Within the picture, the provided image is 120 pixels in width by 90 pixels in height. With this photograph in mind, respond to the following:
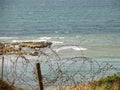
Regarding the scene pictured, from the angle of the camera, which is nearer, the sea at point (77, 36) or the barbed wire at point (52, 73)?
the barbed wire at point (52, 73)

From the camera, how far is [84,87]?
34.7 feet

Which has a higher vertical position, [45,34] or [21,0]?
[21,0]

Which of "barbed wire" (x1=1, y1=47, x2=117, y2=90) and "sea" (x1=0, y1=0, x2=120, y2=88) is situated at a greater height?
"sea" (x1=0, y1=0, x2=120, y2=88)

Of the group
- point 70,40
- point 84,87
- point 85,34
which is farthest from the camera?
point 85,34

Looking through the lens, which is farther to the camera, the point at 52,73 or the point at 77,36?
the point at 77,36

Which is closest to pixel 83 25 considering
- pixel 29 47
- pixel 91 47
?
pixel 91 47

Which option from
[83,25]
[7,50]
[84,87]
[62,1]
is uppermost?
[62,1]

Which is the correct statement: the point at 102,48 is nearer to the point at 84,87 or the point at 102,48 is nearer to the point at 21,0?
the point at 84,87

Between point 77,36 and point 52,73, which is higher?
point 77,36

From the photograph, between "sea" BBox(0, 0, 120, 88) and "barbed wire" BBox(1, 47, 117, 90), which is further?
"sea" BBox(0, 0, 120, 88)

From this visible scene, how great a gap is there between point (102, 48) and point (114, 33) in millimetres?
13381

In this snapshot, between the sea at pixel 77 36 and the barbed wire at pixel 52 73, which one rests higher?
the sea at pixel 77 36

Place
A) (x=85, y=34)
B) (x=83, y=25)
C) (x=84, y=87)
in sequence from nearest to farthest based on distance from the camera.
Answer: (x=84, y=87) → (x=85, y=34) → (x=83, y=25)

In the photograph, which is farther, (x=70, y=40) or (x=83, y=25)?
(x=83, y=25)
